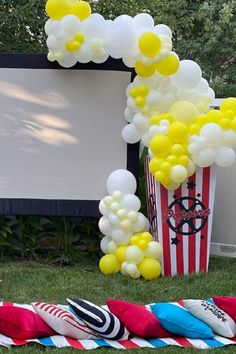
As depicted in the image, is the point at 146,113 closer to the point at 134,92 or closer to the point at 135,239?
the point at 134,92

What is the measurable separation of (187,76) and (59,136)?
4.58 ft

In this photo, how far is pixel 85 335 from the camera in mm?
3844

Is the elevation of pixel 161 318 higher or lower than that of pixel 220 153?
lower

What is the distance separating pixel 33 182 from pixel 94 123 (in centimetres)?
82

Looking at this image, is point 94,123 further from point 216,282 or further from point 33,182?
point 216,282

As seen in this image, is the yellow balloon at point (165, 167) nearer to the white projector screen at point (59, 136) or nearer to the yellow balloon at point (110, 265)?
the white projector screen at point (59, 136)

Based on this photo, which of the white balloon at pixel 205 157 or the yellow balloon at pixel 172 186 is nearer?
the white balloon at pixel 205 157

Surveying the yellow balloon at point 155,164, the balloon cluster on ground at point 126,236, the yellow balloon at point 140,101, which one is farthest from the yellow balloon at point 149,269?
the yellow balloon at point 140,101

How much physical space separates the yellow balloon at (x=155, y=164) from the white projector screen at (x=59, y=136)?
63 centimetres

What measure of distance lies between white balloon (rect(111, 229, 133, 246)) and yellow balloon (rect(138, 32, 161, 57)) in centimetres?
156

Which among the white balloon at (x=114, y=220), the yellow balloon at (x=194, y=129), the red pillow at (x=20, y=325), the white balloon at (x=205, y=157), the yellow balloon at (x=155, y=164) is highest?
the yellow balloon at (x=194, y=129)

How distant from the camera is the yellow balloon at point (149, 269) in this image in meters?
5.57

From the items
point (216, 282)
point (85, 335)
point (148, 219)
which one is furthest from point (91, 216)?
point (85, 335)

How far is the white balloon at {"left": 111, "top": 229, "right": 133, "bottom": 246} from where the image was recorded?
5652 millimetres
